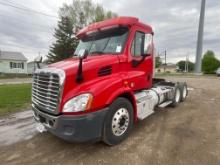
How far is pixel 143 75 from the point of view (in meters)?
4.49

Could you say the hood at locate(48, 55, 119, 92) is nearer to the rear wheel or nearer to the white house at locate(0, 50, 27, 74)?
the rear wheel

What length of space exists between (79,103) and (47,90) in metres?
0.72

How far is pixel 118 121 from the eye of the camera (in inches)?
140

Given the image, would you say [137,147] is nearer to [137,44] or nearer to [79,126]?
[79,126]

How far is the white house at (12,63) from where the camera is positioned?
3450cm

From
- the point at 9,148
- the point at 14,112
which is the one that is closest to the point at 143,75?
the point at 9,148

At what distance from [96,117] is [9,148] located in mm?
2065

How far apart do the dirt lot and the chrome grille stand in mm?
890

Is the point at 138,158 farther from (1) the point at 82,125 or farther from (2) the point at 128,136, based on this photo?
(1) the point at 82,125

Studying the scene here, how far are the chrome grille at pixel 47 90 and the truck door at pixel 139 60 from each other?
1.69 meters

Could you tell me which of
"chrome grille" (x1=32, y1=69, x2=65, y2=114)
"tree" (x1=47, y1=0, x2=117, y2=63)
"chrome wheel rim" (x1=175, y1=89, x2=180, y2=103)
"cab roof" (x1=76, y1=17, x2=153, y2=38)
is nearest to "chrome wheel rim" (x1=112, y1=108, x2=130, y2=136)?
"chrome grille" (x1=32, y1=69, x2=65, y2=114)

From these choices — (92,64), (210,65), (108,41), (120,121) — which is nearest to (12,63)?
(108,41)

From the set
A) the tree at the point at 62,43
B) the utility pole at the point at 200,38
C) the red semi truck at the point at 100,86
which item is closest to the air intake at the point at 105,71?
the red semi truck at the point at 100,86

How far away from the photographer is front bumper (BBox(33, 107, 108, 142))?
292 centimetres
